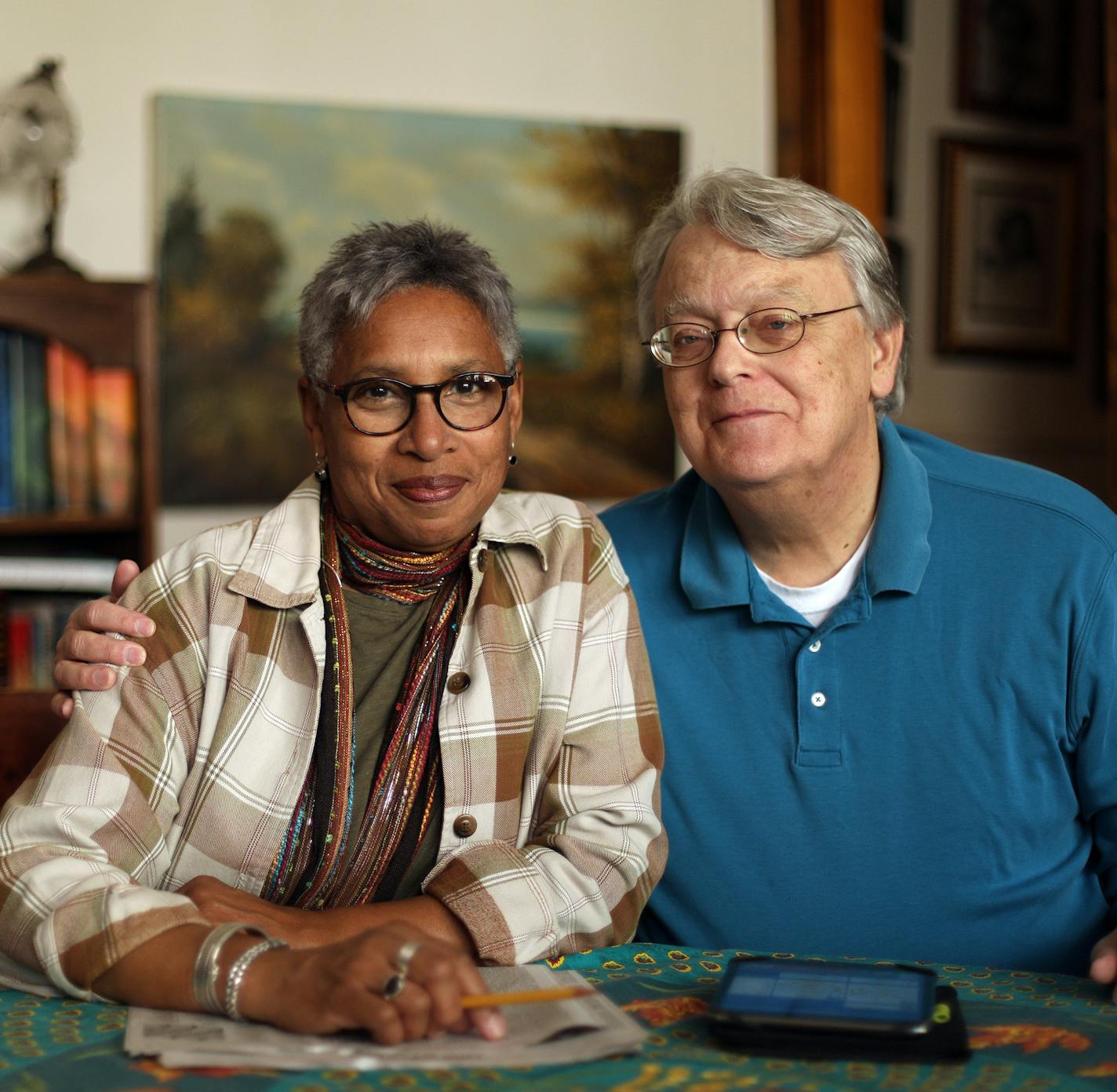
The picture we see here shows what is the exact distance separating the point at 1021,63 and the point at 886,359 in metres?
3.51

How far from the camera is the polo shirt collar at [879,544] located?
170 centimetres

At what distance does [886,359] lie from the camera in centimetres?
183

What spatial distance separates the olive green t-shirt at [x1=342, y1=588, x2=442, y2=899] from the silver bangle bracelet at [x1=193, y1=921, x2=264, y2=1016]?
31 cm

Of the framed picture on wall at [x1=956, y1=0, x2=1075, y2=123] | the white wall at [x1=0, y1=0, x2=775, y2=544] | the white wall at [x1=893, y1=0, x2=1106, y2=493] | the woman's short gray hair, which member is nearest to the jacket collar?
the woman's short gray hair

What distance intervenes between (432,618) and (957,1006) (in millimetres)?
748

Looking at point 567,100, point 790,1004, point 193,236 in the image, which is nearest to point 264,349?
point 193,236

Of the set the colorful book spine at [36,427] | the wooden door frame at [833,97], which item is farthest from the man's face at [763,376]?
the wooden door frame at [833,97]

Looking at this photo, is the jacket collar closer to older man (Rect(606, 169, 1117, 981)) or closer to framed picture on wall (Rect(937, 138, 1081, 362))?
older man (Rect(606, 169, 1117, 981))

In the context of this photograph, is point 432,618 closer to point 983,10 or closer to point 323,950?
point 323,950

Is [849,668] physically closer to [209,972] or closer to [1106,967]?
[1106,967]

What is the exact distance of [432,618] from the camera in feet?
5.12

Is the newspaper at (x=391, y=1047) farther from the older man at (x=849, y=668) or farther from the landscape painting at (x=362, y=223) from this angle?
the landscape painting at (x=362, y=223)

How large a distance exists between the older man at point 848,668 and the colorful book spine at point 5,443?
77.8 inches

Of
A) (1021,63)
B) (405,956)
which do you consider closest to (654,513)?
(405,956)
